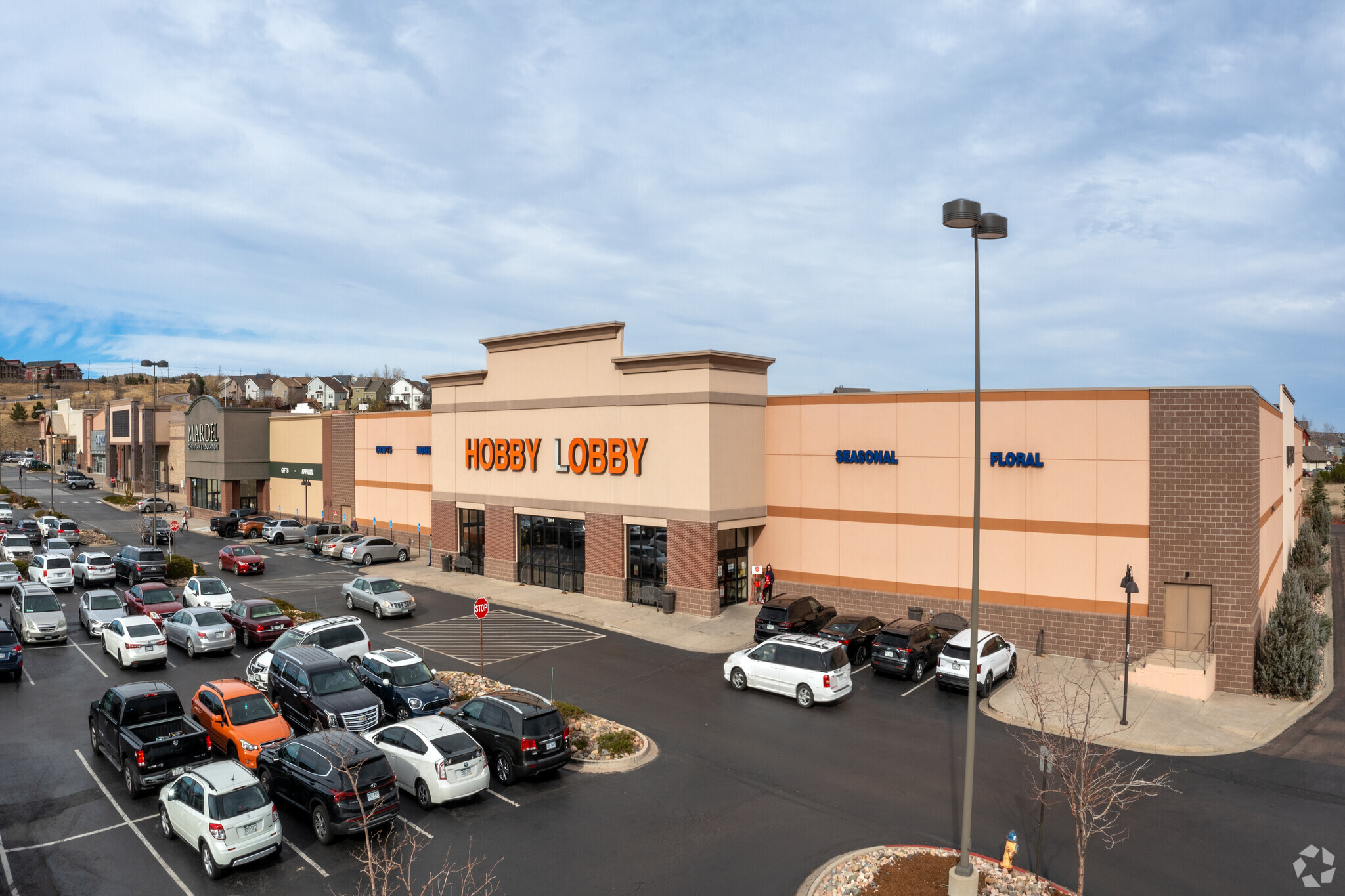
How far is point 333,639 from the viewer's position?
25375 mm

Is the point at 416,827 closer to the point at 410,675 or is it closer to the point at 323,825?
the point at 323,825

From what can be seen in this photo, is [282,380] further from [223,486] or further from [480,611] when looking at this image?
[480,611]

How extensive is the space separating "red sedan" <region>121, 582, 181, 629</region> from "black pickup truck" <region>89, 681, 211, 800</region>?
12822 millimetres

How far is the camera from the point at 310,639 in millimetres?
24906

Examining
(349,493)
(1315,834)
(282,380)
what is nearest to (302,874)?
(1315,834)

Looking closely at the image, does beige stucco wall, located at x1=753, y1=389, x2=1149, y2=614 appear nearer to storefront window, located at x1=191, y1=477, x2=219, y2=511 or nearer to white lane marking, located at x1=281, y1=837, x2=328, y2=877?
white lane marking, located at x1=281, y1=837, x2=328, y2=877

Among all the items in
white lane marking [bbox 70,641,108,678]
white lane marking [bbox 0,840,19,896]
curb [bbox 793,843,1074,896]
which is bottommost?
white lane marking [bbox 70,641,108,678]

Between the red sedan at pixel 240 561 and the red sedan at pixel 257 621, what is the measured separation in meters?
14.3

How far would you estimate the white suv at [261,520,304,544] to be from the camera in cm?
5533

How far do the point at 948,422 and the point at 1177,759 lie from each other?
Result: 45.1 ft

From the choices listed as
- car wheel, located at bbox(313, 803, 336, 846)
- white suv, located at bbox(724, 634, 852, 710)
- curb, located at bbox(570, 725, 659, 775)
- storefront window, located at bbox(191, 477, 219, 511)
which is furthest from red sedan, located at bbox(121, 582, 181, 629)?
storefront window, located at bbox(191, 477, 219, 511)

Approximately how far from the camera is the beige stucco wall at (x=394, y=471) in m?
50.8

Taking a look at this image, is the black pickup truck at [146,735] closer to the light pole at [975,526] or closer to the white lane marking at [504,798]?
the white lane marking at [504,798]
